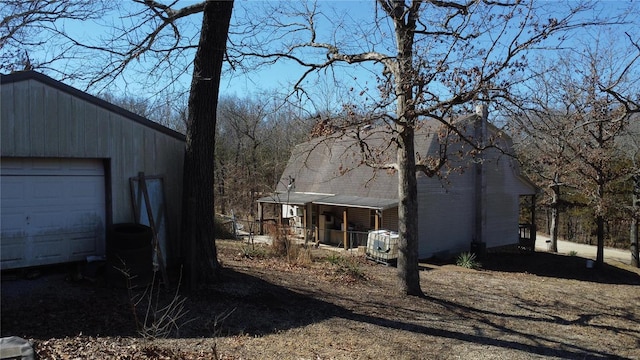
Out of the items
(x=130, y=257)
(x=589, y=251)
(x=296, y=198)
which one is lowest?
(x=589, y=251)

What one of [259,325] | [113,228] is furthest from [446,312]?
[113,228]

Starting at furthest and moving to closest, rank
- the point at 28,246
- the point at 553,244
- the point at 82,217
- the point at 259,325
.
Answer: the point at 553,244
the point at 82,217
the point at 28,246
the point at 259,325

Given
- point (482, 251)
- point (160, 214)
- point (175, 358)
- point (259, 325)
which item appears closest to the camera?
point (175, 358)

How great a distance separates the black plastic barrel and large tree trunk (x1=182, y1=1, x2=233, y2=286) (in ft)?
2.60

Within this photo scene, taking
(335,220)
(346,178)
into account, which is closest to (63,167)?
(335,220)

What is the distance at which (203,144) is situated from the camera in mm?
9156

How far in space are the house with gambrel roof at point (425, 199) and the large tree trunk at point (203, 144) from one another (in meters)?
11.4

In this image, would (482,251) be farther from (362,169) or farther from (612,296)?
(612,296)

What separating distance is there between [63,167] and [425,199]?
16.0 meters

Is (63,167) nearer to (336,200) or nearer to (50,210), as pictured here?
(50,210)

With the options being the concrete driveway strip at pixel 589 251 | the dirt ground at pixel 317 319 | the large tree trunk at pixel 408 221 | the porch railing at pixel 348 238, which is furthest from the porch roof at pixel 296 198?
the concrete driveway strip at pixel 589 251

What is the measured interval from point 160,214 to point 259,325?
12.8 feet

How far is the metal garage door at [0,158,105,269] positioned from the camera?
8.43 metres

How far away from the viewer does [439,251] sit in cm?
2214
